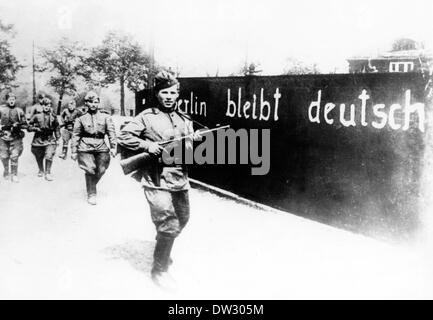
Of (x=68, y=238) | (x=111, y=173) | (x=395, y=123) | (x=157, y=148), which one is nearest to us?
(x=157, y=148)

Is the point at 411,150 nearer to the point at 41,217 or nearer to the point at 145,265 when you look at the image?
the point at 145,265

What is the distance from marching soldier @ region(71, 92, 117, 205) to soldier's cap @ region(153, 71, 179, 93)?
291 cm

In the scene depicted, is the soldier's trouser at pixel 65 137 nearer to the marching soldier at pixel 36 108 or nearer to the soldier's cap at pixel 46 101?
the marching soldier at pixel 36 108

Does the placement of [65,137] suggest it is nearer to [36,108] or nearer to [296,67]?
[36,108]

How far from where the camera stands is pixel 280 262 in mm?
4227

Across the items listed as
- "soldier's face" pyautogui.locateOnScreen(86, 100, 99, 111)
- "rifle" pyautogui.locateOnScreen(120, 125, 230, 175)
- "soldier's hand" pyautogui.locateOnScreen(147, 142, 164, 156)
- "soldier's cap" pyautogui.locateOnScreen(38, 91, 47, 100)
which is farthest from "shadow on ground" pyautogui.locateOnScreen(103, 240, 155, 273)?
"soldier's cap" pyautogui.locateOnScreen(38, 91, 47, 100)

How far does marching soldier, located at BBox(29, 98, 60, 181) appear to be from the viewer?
Result: 7.95 metres

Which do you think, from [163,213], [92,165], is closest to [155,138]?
[163,213]

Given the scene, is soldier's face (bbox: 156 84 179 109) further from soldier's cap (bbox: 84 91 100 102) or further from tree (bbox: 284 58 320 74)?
tree (bbox: 284 58 320 74)

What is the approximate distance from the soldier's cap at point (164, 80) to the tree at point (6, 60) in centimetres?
223

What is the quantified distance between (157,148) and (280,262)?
1.61 meters

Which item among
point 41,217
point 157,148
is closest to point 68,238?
point 41,217

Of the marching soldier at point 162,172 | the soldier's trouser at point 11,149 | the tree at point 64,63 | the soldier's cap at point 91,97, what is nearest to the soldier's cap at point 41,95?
the tree at point 64,63

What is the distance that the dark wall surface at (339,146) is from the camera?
4254mm
